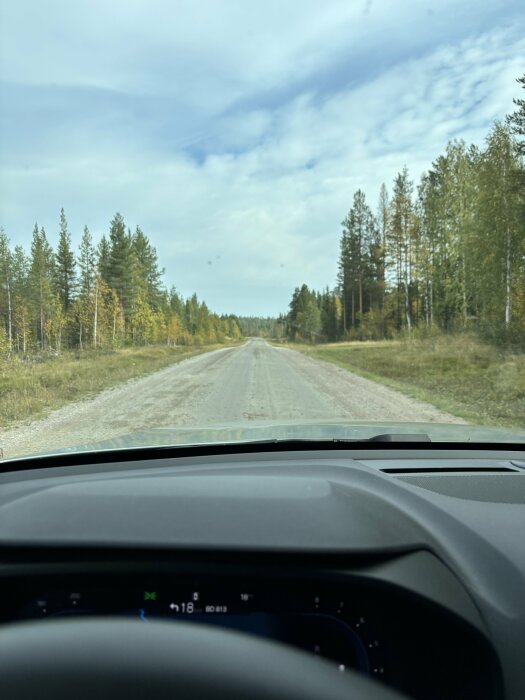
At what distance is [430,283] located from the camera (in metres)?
46.2

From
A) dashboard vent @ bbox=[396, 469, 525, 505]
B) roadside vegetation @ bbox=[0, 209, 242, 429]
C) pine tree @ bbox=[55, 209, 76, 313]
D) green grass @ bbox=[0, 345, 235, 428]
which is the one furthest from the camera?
pine tree @ bbox=[55, 209, 76, 313]

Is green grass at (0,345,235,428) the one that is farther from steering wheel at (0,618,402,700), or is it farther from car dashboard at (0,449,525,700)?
steering wheel at (0,618,402,700)

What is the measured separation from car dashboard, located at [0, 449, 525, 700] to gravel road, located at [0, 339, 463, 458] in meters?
4.63

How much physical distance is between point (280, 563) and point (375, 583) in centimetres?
28

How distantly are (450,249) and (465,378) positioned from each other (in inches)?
980

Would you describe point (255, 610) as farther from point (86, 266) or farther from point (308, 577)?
point (86, 266)

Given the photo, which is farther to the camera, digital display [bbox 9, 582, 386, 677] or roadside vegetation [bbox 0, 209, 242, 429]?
roadside vegetation [bbox 0, 209, 242, 429]

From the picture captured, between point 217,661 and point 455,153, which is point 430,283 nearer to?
point 455,153

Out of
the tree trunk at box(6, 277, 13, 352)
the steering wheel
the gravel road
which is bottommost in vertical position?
the gravel road

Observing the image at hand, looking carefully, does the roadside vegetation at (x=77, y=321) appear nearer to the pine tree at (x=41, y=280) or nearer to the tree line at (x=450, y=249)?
the pine tree at (x=41, y=280)

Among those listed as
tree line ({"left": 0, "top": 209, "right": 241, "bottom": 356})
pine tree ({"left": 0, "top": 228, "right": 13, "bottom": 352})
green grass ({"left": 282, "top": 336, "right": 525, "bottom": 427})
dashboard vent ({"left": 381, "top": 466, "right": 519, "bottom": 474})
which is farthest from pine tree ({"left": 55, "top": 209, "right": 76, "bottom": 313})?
dashboard vent ({"left": 381, "top": 466, "right": 519, "bottom": 474})

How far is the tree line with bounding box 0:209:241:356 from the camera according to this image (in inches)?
1090

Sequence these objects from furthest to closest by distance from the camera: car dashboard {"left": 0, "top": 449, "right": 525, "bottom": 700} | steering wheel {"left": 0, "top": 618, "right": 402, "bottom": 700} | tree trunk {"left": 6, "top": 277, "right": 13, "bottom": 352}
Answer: tree trunk {"left": 6, "top": 277, "right": 13, "bottom": 352} → car dashboard {"left": 0, "top": 449, "right": 525, "bottom": 700} → steering wheel {"left": 0, "top": 618, "right": 402, "bottom": 700}

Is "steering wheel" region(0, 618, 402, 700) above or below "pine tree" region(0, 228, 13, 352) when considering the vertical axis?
below
